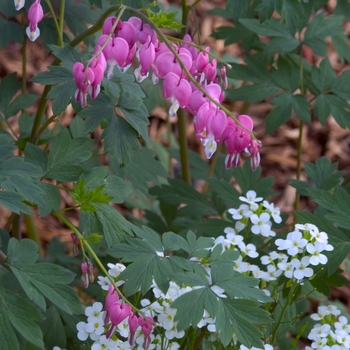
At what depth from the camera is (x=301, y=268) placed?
1.68 m

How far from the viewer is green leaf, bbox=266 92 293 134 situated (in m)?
2.32

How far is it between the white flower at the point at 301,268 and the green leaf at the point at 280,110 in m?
0.77

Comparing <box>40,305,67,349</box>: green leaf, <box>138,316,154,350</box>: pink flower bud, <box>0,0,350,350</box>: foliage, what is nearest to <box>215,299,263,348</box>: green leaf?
→ <box>0,0,350,350</box>: foliage

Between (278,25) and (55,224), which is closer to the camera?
(278,25)

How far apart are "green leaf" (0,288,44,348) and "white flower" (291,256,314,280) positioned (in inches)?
25.6

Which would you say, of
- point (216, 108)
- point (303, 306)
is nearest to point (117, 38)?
point (216, 108)

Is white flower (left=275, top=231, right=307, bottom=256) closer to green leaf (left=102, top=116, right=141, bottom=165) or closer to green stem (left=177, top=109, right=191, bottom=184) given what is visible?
green leaf (left=102, top=116, right=141, bottom=165)

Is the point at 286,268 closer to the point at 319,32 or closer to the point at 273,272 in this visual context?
the point at 273,272

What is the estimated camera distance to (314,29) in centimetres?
248

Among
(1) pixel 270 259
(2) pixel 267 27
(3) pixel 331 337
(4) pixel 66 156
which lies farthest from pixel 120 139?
(2) pixel 267 27

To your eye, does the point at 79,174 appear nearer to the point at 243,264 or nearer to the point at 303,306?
the point at 243,264

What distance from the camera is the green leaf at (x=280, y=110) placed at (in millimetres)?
2318

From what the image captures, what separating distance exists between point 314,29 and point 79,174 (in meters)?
1.21

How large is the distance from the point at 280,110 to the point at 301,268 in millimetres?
804
